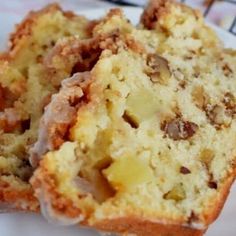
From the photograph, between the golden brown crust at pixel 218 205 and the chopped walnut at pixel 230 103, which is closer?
the golden brown crust at pixel 218 205

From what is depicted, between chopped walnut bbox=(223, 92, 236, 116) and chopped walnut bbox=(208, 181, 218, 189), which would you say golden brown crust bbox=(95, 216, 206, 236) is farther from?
chopped walnut bbox=(223, 92, 236, 116)

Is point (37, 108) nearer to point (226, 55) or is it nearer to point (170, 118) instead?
point (170, 118)

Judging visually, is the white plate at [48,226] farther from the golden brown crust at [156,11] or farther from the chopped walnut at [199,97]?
the golden brown crust at [156,11]

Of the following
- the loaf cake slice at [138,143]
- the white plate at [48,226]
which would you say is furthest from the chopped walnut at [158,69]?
the white plate at [48,226]

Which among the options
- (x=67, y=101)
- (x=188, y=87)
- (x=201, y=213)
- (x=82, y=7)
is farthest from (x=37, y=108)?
(x=82, y=7)

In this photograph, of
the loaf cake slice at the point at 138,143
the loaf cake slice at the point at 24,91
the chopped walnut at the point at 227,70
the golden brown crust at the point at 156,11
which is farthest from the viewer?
the golden brown crust at the point at 156,11

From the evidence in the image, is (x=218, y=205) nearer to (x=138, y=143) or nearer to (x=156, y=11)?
(x=138, y=143)
